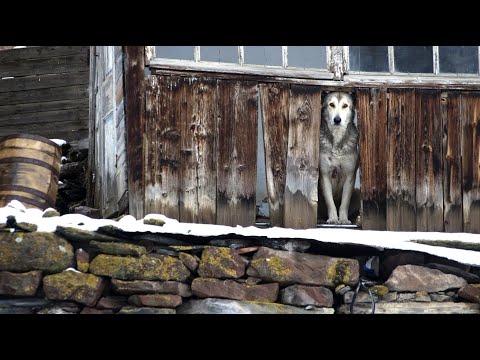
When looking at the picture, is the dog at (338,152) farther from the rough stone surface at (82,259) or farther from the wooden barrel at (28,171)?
the wooden barrel at (28,171)

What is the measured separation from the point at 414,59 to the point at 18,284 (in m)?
4.12

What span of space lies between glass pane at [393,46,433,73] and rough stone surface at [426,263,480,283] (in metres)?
1.87

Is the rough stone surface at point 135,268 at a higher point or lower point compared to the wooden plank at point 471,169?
lower

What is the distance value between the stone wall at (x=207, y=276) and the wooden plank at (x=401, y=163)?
50 cm

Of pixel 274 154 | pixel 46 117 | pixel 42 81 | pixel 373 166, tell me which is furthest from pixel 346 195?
pixel 42 81

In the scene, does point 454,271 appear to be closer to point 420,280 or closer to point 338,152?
point 420,280

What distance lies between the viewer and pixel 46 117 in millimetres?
12914

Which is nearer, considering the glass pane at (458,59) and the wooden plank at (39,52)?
Answer: the glass pane at (458,59)

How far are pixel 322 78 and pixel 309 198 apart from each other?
1.11 meters

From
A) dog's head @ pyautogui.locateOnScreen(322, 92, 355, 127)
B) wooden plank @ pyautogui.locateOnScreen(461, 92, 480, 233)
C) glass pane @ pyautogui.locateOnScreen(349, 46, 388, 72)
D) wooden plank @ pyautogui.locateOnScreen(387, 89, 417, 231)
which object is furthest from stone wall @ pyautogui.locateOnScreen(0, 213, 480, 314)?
glass pane @ pyautogui.locateOnScreen(349, 46, 388, 72)

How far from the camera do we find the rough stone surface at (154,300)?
7488 mm

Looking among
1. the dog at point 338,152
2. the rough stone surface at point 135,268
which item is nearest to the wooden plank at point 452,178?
the dog at point 338,152

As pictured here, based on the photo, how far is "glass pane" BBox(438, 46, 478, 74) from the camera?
8703 mm
